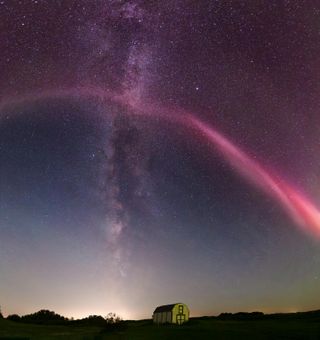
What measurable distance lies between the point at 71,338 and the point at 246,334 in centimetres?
1850

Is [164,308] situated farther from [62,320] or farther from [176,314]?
[62,320]

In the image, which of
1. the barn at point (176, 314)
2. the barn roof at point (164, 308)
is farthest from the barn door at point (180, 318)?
the barn roof at point (164, 308)

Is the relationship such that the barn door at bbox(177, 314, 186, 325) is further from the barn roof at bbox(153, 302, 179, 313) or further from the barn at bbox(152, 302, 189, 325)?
the barn roof at bbox(153, 302, 179, 313)

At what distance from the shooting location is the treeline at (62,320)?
2589 inches

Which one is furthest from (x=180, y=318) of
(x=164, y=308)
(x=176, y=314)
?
(x=164, y=308)

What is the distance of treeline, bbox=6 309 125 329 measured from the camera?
65750mm

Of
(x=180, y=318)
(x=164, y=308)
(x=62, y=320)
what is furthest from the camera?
(x=62, y=320)

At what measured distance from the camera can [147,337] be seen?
142 feet

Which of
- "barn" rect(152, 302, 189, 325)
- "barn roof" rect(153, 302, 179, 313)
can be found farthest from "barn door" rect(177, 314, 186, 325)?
"barn roof" rect(153, 302, 179, 313)

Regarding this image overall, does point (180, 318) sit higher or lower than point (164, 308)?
lower

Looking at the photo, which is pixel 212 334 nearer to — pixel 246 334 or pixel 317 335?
pixel 246 334

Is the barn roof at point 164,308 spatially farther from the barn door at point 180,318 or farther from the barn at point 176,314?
the barn door at point 180,318

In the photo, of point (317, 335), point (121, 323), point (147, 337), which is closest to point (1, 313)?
point (121, 323)

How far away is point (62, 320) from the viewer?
8738 centimetres
